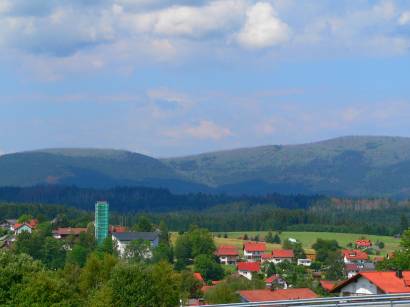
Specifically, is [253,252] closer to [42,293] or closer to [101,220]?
[101,220]

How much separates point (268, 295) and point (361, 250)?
9328cm

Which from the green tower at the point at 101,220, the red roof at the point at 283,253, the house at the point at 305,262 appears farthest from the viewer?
the green tower at the point at 101,220

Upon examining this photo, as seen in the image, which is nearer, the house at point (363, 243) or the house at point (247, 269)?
the house at point (247, 269)

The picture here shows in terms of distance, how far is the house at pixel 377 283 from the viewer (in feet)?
134

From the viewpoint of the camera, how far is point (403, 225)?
620 ft

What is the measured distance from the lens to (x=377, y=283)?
41.8 m

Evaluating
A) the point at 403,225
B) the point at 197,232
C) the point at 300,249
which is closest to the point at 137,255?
the point at 197,232

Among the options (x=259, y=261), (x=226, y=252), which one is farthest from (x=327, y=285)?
(x=226, y=252)

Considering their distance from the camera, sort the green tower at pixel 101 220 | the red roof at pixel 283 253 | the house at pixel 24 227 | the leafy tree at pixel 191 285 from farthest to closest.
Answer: the green tower at pixel 101 220
the house at pixel 24 227
the red roof at pixel 283 253
the leafy tree at pixel 191 285

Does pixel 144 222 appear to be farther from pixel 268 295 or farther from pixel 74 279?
pixel 268 295

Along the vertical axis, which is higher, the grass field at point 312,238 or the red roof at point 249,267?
the grass field at point 312,238

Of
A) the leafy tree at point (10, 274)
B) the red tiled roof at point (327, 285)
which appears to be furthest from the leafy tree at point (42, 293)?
the red tiled roof at point (327, 285)

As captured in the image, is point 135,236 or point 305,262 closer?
point 305,262

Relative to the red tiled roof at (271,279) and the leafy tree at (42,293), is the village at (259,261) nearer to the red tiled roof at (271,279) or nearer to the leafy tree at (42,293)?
the red tiled roof at (271,279)
